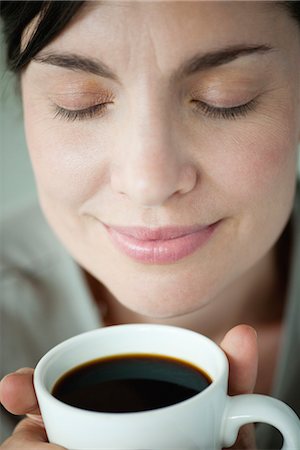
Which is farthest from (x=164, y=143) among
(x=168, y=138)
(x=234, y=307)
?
(x=234, y=307)

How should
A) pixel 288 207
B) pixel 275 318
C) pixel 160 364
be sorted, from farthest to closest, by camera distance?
1. pixel 275 318
2. pixel 288 207
3. pixel 160 364

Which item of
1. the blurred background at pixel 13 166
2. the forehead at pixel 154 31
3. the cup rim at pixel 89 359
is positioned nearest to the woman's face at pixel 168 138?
Result: the forehead at pixel 154 31

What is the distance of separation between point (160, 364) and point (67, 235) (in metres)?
0.31

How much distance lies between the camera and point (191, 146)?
68 centimetres

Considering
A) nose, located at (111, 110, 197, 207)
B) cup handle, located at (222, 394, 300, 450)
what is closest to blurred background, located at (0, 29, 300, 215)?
nose, located at (111, 110, 197, 207)

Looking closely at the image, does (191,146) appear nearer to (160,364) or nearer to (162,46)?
(162,46)

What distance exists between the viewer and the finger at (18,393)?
1.92ft

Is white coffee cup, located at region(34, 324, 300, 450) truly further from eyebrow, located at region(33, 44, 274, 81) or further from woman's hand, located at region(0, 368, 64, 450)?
eyebrow, located at region(33, 44, 274, 81)

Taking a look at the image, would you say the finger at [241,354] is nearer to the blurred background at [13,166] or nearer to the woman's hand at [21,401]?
the woman's hand at [21,401]

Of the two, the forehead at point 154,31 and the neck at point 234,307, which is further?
the neck at point 234,307

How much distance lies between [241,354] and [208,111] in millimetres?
256

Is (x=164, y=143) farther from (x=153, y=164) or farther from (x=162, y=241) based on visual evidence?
(x=162, y=241)

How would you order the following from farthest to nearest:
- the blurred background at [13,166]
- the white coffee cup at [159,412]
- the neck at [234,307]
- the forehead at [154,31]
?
the blurred background at [13,166] → the neck at [234,307] → the forehead at [154,31] → the white coffee cup at [159,412]

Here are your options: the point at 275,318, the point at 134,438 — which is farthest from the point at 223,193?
the point at 275,318
